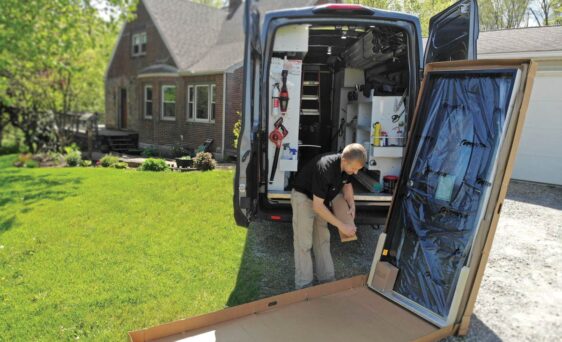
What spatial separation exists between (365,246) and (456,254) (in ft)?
7.26

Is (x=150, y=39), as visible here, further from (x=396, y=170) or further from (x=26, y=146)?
(x=396, y=170)

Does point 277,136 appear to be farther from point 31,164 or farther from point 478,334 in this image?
point 31,164

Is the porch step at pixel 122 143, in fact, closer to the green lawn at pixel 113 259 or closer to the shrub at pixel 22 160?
the shrub at pixel 22 160

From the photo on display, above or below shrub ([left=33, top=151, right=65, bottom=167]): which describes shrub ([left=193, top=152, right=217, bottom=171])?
above

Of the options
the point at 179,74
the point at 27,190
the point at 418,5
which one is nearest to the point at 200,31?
the point at 179,74

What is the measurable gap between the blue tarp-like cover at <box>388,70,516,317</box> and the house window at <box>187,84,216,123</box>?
11977 millimetres

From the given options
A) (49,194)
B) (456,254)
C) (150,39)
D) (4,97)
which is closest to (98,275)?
(456,254)

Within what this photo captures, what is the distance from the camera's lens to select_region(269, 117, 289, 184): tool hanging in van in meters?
5.08

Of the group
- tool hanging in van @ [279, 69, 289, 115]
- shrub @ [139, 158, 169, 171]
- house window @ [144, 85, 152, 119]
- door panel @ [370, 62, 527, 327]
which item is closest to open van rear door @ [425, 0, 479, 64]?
door panel @ [370, 62, 527, 327]

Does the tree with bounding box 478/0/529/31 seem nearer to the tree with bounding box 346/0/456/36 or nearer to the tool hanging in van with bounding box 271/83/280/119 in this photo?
the tree with bounding box 346/0/456/36

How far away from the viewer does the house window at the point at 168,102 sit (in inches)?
688

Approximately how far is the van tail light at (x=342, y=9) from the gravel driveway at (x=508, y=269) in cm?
282

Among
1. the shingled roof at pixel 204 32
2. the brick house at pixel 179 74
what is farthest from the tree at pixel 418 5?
the brick house at pixel 179 74

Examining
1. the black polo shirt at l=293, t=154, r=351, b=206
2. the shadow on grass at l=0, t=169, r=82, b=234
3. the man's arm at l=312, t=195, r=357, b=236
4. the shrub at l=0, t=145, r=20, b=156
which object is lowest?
the shrub at l=0, t=145, r=20, b=156
